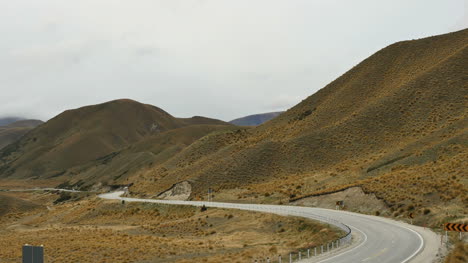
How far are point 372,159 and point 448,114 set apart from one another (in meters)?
18.3

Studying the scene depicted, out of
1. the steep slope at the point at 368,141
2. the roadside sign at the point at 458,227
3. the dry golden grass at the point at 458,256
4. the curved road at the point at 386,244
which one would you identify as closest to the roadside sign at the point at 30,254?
the curved road at the point at 386,244

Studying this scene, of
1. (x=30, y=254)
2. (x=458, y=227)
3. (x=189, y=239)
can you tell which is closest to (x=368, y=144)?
(x=189, y=239)

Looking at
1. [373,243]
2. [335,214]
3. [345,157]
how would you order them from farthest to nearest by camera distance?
1. [345,157]
2. [335,214]
3. [373,243]

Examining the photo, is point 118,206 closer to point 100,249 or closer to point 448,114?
point 100,249

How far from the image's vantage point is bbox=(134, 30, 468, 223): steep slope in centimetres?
5462

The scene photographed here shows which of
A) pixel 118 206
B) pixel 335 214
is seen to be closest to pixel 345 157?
pixel 335 214

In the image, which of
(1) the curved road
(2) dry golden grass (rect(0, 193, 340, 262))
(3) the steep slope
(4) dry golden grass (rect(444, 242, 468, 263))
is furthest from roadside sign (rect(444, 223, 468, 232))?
(3) the steep slope

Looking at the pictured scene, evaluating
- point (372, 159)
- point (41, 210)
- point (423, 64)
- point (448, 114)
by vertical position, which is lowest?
Answer: point (41, 210)

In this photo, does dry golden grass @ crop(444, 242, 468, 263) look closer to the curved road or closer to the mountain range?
the curved road

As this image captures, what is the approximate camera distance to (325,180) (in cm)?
7012

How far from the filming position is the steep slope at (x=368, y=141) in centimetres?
5462

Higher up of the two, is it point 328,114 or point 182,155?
point 328,114

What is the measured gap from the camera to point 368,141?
8494 cm

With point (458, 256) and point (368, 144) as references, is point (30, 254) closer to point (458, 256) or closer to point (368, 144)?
point (458, 256)
